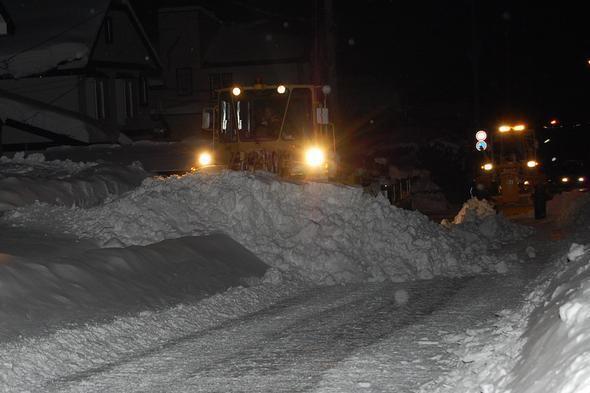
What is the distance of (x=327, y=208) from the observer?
16703 millimetres

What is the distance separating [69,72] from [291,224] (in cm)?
2673

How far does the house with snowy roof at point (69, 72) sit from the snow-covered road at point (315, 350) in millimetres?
26172

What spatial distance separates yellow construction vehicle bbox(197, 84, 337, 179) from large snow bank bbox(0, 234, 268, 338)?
13.7ft

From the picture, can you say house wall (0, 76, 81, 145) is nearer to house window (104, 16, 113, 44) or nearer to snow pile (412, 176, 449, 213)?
house window (104, 16, 113, 44)

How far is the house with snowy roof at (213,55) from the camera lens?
55188mm

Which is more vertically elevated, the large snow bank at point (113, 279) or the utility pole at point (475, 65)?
the utility pole at point (475, 65)

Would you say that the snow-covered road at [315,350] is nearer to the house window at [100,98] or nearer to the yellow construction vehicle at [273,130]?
the yellow construction vehicle at [273,130]

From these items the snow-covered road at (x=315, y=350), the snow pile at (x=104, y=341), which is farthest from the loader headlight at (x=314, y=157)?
the snow pile at (x=104, y=341)

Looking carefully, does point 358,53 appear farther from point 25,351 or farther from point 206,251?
point 25,351

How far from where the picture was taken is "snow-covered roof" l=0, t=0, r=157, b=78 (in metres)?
39.0

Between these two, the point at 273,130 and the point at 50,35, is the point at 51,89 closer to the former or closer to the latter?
the point at 50,35

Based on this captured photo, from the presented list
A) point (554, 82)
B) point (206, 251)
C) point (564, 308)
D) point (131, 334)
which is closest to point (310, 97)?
point (206, 251)

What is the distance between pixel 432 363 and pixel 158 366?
2.69m

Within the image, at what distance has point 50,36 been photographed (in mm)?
39781
